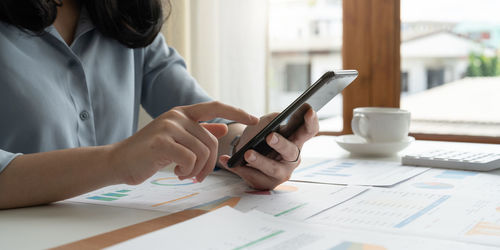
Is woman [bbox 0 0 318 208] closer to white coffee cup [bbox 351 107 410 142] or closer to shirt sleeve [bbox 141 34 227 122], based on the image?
Result: shirt sleeve [bbox 141 34 227 122]

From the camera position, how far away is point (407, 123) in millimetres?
1077

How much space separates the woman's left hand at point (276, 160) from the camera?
735mm

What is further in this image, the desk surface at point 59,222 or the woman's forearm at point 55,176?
the woman's forearm at point 55,176

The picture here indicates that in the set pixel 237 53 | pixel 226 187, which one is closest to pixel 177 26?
pixel 237 53

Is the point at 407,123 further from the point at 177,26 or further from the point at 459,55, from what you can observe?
the point at 177,26

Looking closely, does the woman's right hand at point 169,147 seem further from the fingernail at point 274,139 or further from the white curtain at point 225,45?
the white curtain at point 225,45

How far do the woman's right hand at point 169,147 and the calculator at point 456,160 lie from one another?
0.42m

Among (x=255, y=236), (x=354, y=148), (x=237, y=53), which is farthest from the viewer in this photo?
(x=237, y=53)

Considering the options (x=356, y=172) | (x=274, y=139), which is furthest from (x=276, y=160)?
(x=356, y=172)

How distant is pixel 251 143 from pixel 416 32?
1.13m

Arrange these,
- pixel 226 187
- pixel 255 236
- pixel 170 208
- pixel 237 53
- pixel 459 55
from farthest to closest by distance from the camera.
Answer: pixel 237 53, pixel 459 55, pixel 226 187, pixel 170 208, pixel 255 236

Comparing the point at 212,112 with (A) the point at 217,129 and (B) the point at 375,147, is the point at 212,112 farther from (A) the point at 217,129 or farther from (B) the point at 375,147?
(B) the point at 375,147

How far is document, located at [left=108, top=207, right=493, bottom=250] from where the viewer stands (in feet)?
1.57

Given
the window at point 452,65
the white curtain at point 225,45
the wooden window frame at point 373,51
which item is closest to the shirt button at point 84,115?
the white curtain at point 225,45
